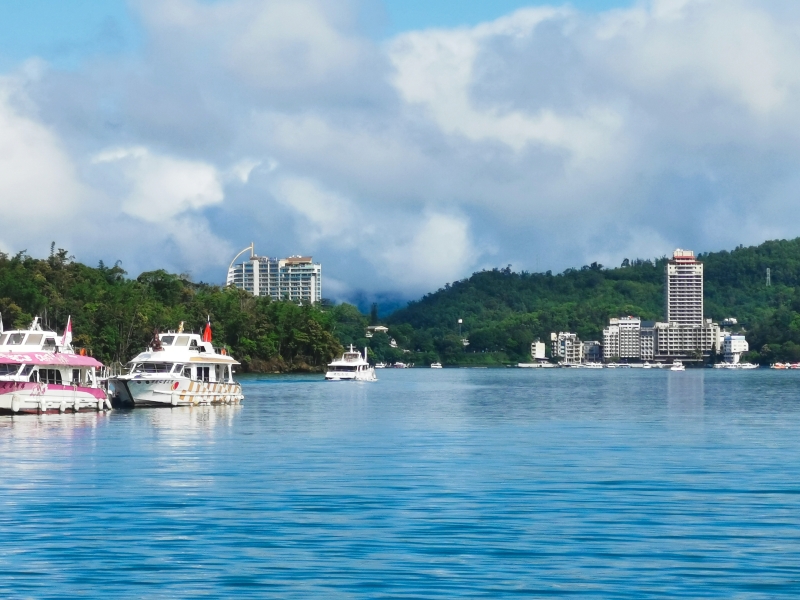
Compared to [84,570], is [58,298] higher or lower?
higher

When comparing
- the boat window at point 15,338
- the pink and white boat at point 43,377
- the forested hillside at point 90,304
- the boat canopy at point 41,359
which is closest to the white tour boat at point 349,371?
the forested hillside at point 90,304

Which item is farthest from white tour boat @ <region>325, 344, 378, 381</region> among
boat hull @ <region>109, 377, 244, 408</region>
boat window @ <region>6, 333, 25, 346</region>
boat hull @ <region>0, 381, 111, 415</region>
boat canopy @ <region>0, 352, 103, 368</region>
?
boat window @ <region>6, 333, 25, 346</region>

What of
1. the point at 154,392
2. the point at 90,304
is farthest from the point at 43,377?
the point at 90,304

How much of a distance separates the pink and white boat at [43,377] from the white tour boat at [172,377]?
3.09m

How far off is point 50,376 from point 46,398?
7.70 feet

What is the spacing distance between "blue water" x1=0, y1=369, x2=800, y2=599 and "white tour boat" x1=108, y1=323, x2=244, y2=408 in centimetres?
1709

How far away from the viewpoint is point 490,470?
4028cm

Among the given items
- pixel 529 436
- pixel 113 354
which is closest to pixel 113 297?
pixel 113 354

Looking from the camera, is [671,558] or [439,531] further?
[439,531]

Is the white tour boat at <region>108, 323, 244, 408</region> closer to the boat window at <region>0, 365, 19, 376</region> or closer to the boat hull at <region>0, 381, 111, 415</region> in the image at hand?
the boat hull at <region>0, 381, 111, 415</region>

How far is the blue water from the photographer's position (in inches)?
897

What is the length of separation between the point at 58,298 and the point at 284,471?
388ft

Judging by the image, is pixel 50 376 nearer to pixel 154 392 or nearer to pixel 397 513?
pixel 154 392

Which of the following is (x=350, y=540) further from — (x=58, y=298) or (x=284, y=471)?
(x=58, y=298)
